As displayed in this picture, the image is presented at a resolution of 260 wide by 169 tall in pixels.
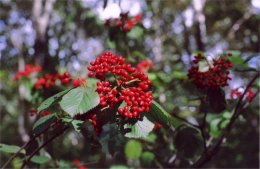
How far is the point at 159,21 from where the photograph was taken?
16828 mm

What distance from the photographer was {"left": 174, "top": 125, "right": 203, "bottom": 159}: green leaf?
10.7ft

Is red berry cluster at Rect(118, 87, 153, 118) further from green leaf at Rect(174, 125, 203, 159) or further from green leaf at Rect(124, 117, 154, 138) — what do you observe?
green leaf at Rect(174, 125, 203, 159)

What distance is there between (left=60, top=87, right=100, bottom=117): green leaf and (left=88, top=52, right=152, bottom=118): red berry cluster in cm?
7

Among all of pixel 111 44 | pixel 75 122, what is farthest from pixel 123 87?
pixel 111 44

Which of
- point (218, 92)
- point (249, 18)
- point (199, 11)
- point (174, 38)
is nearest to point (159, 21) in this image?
point (174, 38)

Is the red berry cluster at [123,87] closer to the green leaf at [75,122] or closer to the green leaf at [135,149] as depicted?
the green leaf at [75,122]

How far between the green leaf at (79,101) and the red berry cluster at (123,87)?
0.07m

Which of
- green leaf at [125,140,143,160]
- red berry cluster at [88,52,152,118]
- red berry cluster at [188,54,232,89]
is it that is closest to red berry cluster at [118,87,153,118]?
red berry cluster at [88,52,152,118]

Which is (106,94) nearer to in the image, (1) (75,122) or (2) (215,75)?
(1) (75,122)

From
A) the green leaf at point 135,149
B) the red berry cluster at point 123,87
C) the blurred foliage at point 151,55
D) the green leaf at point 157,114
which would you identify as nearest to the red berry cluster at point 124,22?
the blurred foliage at point 151,55

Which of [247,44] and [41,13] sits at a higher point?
[41,13]

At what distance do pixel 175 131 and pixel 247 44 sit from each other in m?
13.8

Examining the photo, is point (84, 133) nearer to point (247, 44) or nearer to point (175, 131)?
point (175, 131)

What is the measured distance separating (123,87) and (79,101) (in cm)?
32
